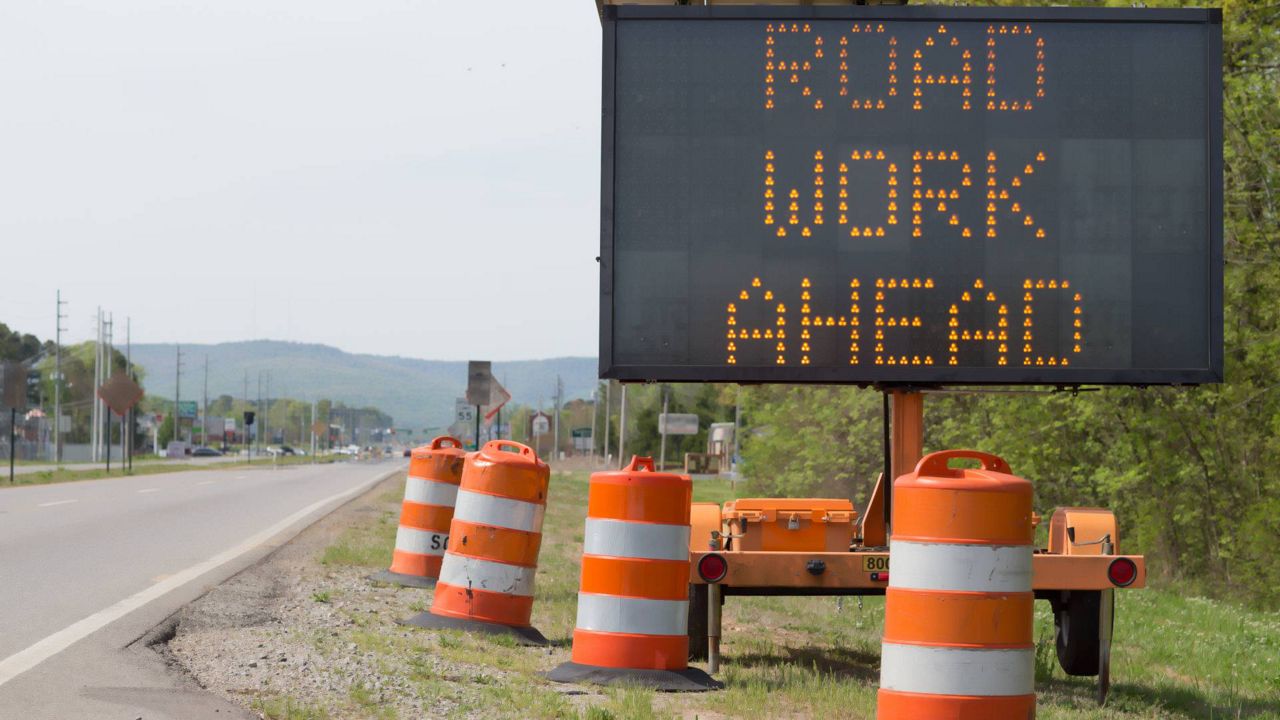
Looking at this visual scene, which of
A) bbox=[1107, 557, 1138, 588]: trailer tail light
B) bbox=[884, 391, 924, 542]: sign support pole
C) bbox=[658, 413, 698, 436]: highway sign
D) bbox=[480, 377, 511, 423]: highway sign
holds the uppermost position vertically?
bbox=[480, 377, 511, 423]: highway sign

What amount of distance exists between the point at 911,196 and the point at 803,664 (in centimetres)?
339

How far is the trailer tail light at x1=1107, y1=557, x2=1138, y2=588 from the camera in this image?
9156 mm

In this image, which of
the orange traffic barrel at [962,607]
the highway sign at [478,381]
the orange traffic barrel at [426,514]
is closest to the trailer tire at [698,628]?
the orange traffic barrel at [962,607]

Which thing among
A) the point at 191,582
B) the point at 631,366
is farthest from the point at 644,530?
the point at 191,582

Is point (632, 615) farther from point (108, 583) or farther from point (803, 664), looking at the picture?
point (108, 583)

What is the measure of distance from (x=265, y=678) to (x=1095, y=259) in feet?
17.5

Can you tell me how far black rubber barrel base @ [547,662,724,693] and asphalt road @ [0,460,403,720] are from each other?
211 cm

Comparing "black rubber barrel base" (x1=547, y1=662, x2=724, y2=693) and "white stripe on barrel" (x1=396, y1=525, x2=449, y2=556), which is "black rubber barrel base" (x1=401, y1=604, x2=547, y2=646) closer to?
"black rubber barrel base" (x1=547, y1=662, x2=724, y2=693)

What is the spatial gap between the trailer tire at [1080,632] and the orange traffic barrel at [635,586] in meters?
2.78

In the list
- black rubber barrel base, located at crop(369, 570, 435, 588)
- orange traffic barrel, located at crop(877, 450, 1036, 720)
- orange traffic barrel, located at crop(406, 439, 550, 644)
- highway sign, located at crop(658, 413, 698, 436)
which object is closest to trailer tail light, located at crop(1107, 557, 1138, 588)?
orange traffic barrel, located at crop(877, 450, 1036, 720)

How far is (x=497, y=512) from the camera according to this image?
10.8 metres

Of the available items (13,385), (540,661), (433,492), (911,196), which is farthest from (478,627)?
(13,385)

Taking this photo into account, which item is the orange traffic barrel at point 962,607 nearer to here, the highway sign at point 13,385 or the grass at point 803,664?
the grass at point 803,664

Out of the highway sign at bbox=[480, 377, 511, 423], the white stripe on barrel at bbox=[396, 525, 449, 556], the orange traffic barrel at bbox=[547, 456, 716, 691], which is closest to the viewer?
the orange traffic barrel at bbox=[547, 456, 716, 691]
